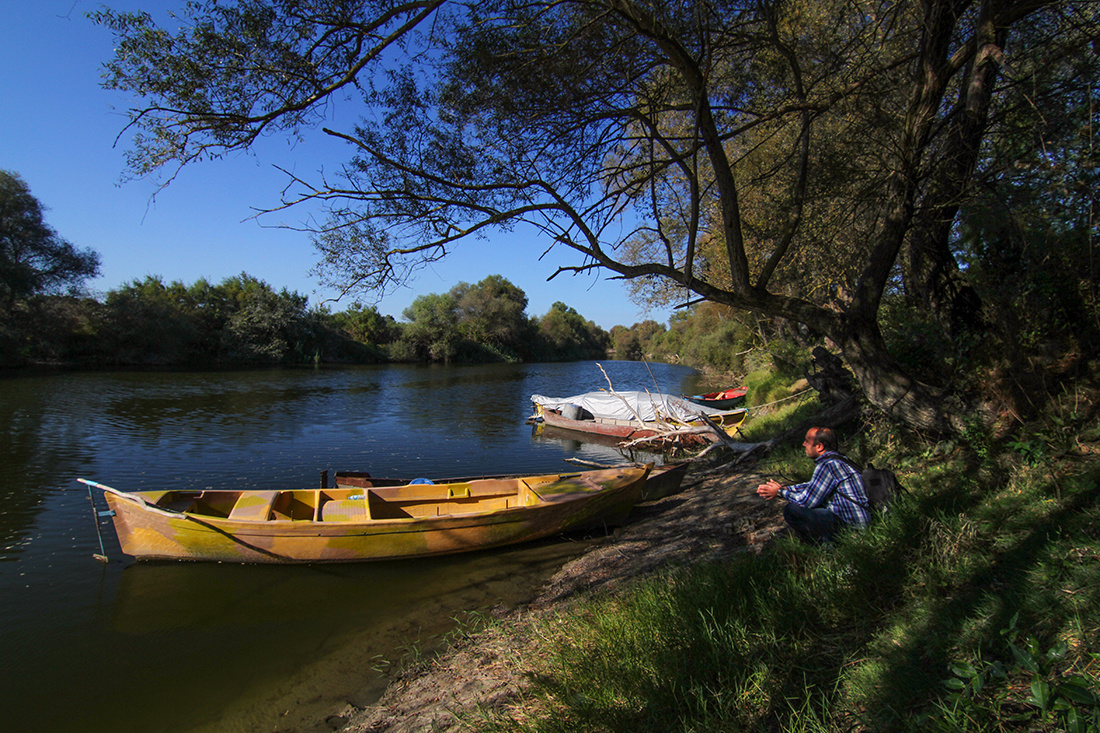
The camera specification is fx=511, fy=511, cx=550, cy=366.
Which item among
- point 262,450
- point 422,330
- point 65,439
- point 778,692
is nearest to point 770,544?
point 778,692

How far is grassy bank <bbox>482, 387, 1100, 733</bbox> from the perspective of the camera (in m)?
2.25

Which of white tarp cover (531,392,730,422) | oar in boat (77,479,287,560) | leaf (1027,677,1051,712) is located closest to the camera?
leaf (1027,677,1051,712)

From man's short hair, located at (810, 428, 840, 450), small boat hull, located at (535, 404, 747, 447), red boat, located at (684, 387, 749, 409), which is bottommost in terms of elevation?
small boat hull, located at (535, 404, 747, 447)

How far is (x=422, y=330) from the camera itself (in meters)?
59.1

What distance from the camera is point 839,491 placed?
4.52 metres

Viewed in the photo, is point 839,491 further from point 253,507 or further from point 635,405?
point 635,405

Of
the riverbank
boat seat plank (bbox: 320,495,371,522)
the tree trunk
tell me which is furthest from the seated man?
boat seat plank (bbox: 320,495,371,522)

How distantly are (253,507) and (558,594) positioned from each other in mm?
4803

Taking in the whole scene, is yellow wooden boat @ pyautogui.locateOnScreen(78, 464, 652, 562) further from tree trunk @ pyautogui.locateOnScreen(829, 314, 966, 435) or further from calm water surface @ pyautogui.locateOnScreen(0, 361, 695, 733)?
tree trunk @ pyautogui.locateOnScreen(829, 314, 966, 435)

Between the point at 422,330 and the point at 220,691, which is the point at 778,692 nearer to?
the point at 220,691

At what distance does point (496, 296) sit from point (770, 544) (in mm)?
70762

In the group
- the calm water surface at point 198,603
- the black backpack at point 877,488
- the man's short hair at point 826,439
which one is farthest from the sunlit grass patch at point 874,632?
the calm water surface at point 198,603

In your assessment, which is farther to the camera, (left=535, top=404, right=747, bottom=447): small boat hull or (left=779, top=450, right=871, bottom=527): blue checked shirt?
(left=535, top=404, right=747, bottom=447): small boat hull

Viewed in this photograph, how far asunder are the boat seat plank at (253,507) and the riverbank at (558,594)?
4.01 m
